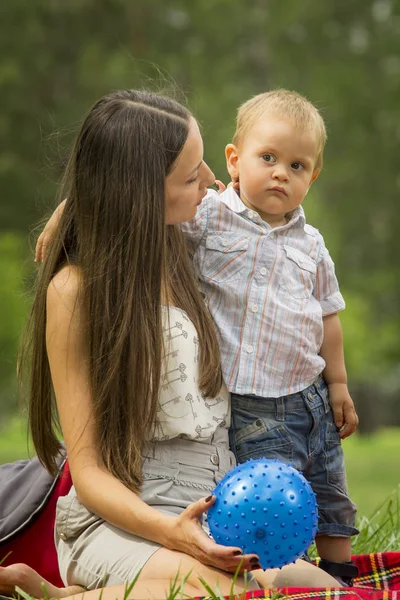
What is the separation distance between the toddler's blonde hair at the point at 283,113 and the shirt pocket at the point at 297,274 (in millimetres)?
377

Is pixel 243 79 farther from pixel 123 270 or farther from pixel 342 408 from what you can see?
pixel 123 270

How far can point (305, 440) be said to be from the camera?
3.55 metres

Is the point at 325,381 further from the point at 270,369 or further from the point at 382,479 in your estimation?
the point at 382,479

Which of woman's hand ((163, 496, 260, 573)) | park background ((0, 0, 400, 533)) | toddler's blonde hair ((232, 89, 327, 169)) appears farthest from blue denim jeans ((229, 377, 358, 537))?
park background ((0, 0, 400, 533))

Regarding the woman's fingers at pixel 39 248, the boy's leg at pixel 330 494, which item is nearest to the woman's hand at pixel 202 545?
the boy's leg at pixel 330 494

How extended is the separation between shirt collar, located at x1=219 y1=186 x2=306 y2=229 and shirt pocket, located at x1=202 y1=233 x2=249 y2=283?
10cm

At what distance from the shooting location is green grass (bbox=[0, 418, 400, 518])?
8.97 meters

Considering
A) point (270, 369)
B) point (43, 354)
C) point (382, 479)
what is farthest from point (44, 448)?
point (382, 479)

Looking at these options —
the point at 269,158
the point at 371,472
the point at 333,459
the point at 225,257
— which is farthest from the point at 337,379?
the point at 371,472

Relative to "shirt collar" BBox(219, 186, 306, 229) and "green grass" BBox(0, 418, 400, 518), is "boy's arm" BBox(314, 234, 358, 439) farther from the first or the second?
"green grass" BBox(0, 418, 400, 518)

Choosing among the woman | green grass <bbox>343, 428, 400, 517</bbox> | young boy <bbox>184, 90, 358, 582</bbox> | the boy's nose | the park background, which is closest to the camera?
the woman

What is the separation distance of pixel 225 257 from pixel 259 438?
0.67 metres

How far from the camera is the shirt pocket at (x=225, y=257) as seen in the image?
11.8ft

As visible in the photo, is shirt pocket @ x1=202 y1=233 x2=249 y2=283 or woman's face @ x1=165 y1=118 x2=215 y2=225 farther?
shirt pocket @ x1=202 y1=233 x2=249 y2=283
